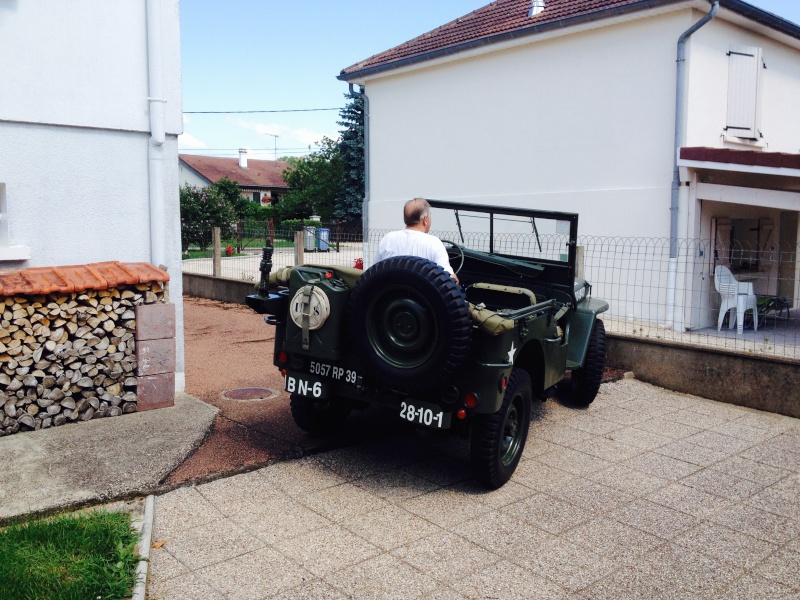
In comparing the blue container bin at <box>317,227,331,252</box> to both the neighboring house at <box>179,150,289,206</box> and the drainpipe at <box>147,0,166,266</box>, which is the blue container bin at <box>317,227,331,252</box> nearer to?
the drainpipe at <box>147,0,166,266</box>

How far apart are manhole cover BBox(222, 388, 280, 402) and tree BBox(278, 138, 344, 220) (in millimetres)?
30492

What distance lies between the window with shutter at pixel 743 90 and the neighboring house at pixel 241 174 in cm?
4477

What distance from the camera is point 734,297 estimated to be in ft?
33.9

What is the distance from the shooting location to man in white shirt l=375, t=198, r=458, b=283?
4.93 metres

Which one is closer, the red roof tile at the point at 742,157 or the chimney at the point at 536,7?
the red roof tile at the point at 742,157

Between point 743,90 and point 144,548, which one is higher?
point 743,90

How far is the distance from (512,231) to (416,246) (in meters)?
2.19

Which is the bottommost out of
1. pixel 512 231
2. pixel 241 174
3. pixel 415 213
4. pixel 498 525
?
pixel 498 525

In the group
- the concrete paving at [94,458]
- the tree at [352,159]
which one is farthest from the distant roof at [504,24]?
the tree at [352,159]

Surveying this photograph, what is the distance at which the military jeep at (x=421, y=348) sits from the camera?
438 cm

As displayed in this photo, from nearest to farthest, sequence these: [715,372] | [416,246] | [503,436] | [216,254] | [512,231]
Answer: [503,436], [416,246], [512,231], [715,372], [216,254]

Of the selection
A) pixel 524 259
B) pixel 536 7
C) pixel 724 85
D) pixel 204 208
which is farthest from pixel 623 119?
pixel 204 208

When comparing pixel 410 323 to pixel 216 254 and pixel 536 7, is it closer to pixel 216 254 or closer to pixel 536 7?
pixel 536 7

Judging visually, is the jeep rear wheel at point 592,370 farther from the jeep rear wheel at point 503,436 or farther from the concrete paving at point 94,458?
the concrete paving at point 94,458
